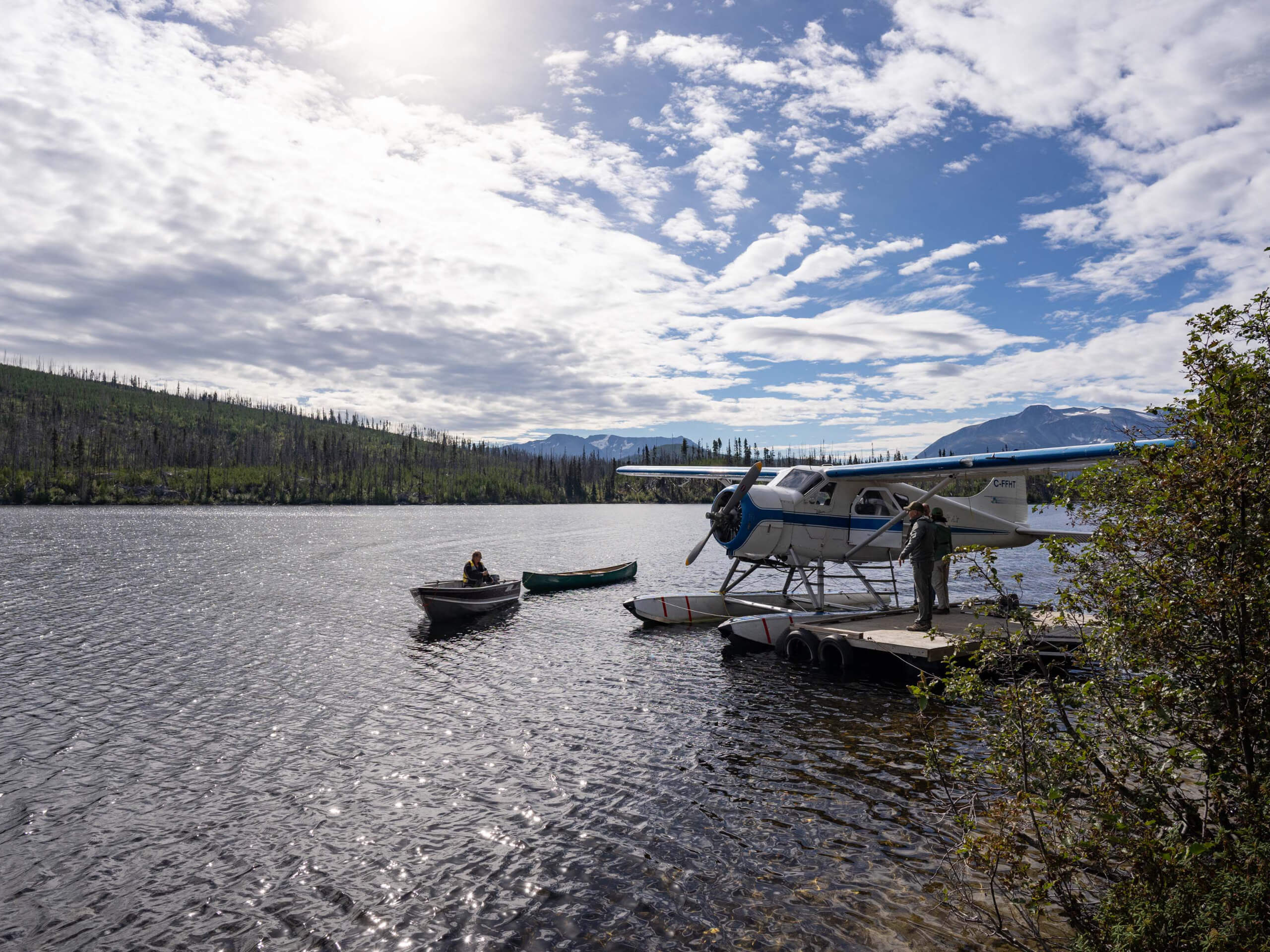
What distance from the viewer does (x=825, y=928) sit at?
5723 millimetres

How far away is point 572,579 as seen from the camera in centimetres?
2816

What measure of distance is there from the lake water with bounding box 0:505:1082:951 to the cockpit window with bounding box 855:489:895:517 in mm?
4497

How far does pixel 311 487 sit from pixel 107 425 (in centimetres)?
7247

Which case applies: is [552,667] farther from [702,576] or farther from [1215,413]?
[702,576]

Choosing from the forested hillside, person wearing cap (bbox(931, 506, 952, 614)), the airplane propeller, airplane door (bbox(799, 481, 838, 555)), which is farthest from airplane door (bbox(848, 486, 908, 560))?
the forested hillside

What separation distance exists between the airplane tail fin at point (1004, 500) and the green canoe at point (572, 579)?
1527cm

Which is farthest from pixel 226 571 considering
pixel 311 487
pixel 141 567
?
pixel 311 487

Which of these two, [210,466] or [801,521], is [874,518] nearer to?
[801,521]

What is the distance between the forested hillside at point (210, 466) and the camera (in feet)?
361

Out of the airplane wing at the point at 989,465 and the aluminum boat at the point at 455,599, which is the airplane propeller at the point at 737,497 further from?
the aluminum boat at the point at 455,599

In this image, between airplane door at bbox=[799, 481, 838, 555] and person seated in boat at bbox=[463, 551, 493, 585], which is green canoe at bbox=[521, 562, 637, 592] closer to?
person seated in boat at bbox=[463, 551, 493, 585]

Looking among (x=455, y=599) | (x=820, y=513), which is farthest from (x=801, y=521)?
(x=455, y=599)

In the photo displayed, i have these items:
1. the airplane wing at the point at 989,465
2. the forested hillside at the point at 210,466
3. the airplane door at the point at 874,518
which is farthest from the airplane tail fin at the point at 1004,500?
the forested hillside at the point at 210,466

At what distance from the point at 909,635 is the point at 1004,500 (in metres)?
8.15
